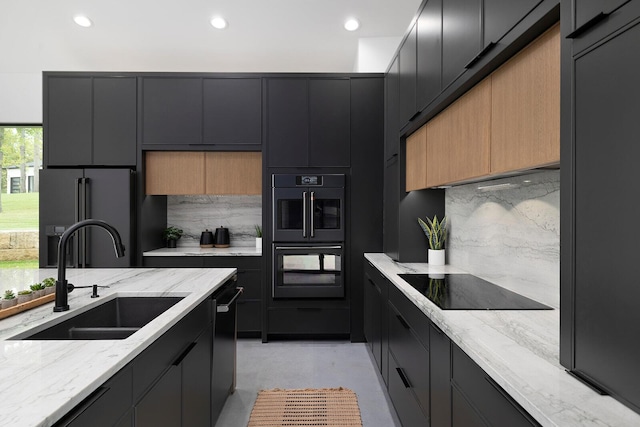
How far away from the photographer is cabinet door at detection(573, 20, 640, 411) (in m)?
0.77

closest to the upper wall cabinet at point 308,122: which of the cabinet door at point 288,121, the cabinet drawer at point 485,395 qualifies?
the cabinet door at point 288,121

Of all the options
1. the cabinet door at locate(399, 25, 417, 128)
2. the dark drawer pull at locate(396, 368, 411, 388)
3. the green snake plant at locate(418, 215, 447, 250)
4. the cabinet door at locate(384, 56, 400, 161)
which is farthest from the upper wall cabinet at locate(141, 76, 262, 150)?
the dark drawer pull at locate(396, 368, 411, 388)

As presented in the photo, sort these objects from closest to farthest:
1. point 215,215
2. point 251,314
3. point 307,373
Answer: point 307,373 < point 251,314 < point 215,215

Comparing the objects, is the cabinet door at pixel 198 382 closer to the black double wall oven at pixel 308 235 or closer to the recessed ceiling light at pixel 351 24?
the black double wall oven at pixel 308 235

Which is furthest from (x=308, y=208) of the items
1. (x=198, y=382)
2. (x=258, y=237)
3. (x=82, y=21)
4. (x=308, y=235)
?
(x=82, y=21)

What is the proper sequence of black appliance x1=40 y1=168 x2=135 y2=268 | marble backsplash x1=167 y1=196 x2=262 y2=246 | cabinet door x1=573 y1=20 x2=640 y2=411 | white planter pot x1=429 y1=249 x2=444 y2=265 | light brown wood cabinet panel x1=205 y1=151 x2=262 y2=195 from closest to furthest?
cabinet door x1=573 y1=20 x2=640 y2=411 → white planter pot x1=429 y1=249 x2=444 y2=265 → black appliance x1=40 y1=168 x2=135 y2=268 → light brown wood cabinet panel x1=205 y1=151 x2=262 y2=195 → marble backsplash x1=167 y1=196 x2=262 y2=246

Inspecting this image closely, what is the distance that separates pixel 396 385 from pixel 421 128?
1716 millimetres

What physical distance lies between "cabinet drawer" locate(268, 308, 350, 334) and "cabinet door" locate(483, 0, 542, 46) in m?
2.95

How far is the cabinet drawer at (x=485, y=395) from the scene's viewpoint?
0.94 m

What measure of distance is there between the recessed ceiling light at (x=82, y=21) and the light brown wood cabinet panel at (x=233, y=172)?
174cm

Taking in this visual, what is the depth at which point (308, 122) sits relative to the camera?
3.91m

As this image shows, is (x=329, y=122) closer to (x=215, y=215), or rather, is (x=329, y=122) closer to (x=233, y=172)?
(x=233, y=172)

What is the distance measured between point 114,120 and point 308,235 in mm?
2250

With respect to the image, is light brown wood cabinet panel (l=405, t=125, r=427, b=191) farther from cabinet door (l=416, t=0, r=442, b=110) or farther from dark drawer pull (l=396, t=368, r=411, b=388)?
dark drawer pull (l=396, t=368, r=411, b=388)
